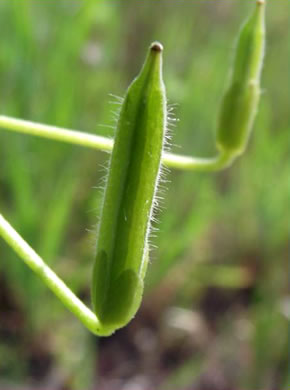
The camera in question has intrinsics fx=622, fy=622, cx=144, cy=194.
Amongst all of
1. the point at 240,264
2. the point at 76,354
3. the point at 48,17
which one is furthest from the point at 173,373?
the point at 48,17

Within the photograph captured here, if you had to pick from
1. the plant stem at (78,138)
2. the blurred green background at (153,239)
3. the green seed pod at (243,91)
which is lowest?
the blurred green background at (153,239)

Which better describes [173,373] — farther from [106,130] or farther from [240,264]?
[106,130]

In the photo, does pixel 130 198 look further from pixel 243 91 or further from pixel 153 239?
pixel 153 239

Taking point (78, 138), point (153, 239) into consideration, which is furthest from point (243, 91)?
point (153, 239)

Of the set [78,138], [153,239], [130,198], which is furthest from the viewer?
[153,239]

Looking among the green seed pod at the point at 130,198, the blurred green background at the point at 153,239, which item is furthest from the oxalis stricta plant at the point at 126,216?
the blurred green background at the point at 153,239

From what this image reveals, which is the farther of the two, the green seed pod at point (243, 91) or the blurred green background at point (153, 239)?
the blurred green background at point (153, 239)

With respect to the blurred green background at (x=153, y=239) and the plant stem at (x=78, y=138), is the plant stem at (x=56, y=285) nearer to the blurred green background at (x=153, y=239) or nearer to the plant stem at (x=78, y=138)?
the plant stem at (x=78, y=138)
